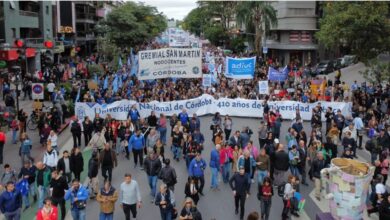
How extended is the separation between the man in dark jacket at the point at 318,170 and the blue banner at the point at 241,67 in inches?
570

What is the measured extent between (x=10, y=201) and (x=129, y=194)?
2.45m

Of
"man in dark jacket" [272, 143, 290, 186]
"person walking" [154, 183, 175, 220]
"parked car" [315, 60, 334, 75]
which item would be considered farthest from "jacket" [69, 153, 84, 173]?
"parked car" [315, 60, 334, 75]

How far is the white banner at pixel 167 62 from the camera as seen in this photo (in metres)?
25.1

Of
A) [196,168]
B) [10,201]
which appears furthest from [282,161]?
[10,201]

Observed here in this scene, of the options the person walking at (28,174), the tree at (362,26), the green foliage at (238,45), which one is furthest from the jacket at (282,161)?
the green foliage at (238,45)

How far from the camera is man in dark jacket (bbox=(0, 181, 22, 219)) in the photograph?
987cm

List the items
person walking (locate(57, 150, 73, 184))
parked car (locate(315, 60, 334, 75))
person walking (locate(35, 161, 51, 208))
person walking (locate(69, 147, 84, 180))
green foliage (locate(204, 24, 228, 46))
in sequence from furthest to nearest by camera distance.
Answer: green foliage (locate(204, 24, 228, 46))
parked car (locate(315, 60, 334, 75))
person walking (locate(69, 147, 84, 180))
person walking (locate(57, 150, 73, 184))
person walking (locate(35, 161, 51, 208))

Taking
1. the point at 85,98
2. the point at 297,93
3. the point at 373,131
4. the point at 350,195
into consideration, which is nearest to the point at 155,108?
the point at 85,98

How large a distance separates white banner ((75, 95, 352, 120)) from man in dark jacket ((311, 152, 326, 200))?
352 inches

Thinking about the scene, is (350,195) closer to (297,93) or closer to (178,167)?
(178,167)

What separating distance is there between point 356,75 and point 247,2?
1955cm

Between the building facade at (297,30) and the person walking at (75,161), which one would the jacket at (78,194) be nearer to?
the person walking at (75,161)

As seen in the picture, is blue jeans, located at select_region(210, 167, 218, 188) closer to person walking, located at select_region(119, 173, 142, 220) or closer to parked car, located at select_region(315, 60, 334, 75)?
person walking, located at select_region(119, 173, 142, 220)

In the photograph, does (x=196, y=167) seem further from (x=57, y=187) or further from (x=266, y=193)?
(x=57, y=187)
